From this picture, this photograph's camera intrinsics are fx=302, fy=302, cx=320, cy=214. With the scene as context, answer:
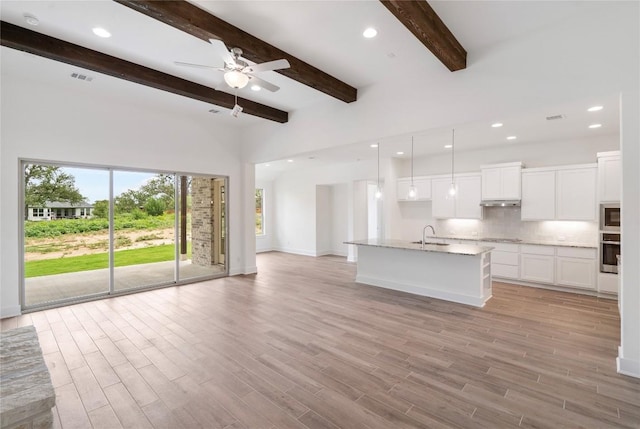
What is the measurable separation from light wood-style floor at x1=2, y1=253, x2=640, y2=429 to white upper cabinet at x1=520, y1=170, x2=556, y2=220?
1709 millimetres

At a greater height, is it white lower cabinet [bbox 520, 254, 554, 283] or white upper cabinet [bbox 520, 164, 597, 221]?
white upper cabinet [bbox 520, 164, 597, 221]

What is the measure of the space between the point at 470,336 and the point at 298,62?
13.3 feet

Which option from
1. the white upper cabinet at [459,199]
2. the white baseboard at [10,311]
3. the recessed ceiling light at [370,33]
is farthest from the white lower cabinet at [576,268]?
the white baseboard at [10,311]

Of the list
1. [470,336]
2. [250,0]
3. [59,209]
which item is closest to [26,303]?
[59,209]

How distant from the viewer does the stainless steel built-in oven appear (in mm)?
4989

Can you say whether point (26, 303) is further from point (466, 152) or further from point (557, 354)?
point (466, 152)

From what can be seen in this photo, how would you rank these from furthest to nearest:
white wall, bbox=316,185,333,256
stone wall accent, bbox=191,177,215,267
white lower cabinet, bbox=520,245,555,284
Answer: white wall, bbox=316,185,333,256, stone wall accent, bbox=191,177,215,267, white lower cabinet, bbox=520,245,555,284

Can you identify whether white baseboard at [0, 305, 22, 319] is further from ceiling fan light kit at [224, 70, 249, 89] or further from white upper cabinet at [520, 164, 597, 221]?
white upper cabinet at [520, 164, 597, 221]

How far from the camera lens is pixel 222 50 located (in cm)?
284

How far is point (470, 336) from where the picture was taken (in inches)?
144

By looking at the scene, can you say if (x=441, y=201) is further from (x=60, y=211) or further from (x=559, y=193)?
(x=60, y=211)

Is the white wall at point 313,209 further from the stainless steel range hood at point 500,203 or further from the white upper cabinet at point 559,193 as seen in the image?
the white upper cabinet at point 559,193

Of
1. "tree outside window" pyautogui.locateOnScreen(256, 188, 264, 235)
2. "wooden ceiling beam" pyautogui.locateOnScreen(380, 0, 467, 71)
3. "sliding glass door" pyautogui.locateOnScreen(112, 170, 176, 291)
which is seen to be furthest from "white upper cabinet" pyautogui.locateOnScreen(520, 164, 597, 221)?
"tree outside window" pyautogui.locateOnScreen(256, 188, 264, 235)

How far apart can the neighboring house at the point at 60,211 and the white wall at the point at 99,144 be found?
9.2 inches
